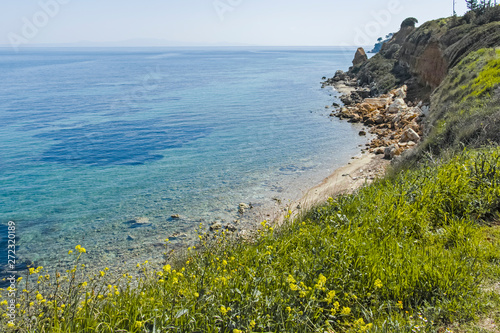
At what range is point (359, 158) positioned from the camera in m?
24.4

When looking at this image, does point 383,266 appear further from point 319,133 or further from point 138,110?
point 138,110

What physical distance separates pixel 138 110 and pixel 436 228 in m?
42.7

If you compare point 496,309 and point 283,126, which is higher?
point 496,309

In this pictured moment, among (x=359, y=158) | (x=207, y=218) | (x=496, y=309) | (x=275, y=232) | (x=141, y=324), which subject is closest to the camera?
(x=141, y=324)

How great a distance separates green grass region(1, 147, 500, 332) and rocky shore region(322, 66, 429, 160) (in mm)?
16834

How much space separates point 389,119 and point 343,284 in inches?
1257

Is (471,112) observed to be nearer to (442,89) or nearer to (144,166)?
(442,89)

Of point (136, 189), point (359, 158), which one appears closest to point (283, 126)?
point (359, 158)

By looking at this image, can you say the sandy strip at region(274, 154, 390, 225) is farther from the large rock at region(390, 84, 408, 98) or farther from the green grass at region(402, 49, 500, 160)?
the large rock at region(390, 84, 408, 98)

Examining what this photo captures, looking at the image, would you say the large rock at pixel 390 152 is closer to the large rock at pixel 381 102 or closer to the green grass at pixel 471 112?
the green grass at pixel 471 112

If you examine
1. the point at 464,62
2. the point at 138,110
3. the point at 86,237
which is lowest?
the point at 86,237

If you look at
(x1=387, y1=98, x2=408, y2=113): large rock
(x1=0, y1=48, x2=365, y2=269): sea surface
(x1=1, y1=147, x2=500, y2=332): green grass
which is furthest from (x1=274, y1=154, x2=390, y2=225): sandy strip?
(x1=387, y1=98, x2=408, y2=113): large rock

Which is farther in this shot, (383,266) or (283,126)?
(283,126)

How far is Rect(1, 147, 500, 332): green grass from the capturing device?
12.4ft
